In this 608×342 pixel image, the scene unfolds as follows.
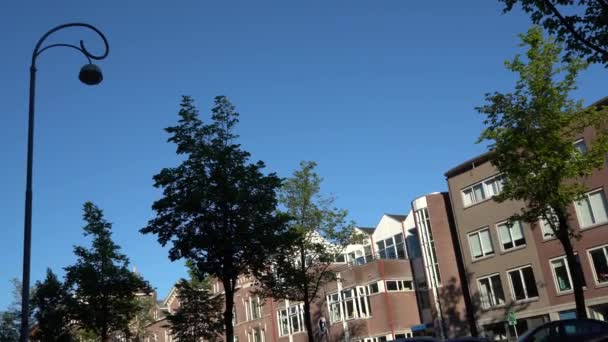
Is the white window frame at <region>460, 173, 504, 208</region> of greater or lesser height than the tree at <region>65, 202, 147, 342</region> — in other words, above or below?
above

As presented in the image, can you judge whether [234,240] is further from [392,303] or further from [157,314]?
[157,314]

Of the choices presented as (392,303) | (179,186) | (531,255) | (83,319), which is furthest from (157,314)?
(179,186)

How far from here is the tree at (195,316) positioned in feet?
143

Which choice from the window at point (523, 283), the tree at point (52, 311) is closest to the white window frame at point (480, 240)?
the window at point (523, 283)

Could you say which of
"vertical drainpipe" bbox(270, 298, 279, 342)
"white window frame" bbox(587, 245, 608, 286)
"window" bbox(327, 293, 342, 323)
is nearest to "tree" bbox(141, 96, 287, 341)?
"white window frame" bbox(587, 245, 608, 286)

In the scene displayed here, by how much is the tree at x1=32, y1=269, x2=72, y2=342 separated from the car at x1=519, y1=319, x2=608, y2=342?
25413 millimetres

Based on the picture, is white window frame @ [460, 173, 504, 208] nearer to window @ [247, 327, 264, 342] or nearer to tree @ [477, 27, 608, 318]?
tree @ [477, 27, 608, 318]

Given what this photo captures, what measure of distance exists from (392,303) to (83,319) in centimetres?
2291

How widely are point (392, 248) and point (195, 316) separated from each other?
1753 cm

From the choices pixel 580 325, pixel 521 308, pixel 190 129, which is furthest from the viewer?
pixel 521 308

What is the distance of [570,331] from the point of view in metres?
17.3

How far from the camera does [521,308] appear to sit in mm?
37438

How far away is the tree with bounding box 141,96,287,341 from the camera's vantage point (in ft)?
75.2

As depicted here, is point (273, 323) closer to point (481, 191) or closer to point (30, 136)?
point (481, 191)
